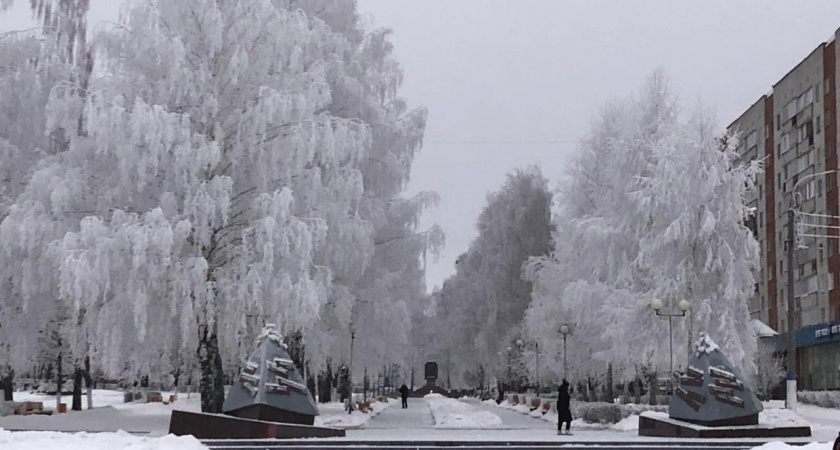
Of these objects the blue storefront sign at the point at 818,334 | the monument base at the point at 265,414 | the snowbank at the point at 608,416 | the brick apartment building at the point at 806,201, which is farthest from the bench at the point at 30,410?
the blue storefront sign at the point at 818,334

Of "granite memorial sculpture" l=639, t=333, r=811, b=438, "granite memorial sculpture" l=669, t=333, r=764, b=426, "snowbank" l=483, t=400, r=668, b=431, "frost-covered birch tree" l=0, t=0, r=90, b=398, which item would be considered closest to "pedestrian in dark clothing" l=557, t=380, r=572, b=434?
"granite memorial sculpture" l=639, t=333, r=811, b=438

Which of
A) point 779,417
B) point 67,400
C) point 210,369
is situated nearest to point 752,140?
point 67,400

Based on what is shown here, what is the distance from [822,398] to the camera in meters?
50.6

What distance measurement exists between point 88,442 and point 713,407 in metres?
14.3

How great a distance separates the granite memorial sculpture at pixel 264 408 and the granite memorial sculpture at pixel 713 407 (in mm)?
7932

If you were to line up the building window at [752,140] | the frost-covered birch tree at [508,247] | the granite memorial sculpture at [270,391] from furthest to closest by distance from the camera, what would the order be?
→ the building window at [752,140], the frost-covered birch tree at [508,247], the granite memorial sculpture at [270,391]

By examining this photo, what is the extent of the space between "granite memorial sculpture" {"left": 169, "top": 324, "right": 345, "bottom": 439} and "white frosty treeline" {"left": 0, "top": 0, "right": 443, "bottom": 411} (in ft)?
5.74

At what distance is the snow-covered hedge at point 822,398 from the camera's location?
48.9 m

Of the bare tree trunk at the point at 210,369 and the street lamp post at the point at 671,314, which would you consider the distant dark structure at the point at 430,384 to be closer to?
the street lamp post at the point at 671,314

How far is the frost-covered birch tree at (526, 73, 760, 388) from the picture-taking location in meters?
35.7

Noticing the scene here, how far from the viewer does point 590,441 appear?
22.0 metres

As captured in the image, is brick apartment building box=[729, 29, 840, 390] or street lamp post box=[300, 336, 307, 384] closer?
street lamp post box=[300, 336, 307, 384]

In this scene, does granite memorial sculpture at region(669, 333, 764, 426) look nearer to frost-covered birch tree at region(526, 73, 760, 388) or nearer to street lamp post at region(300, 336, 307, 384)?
frost-covered birch tree at region(526, 73, 760, 388)

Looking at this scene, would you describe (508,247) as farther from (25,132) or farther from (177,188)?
(177,188)
